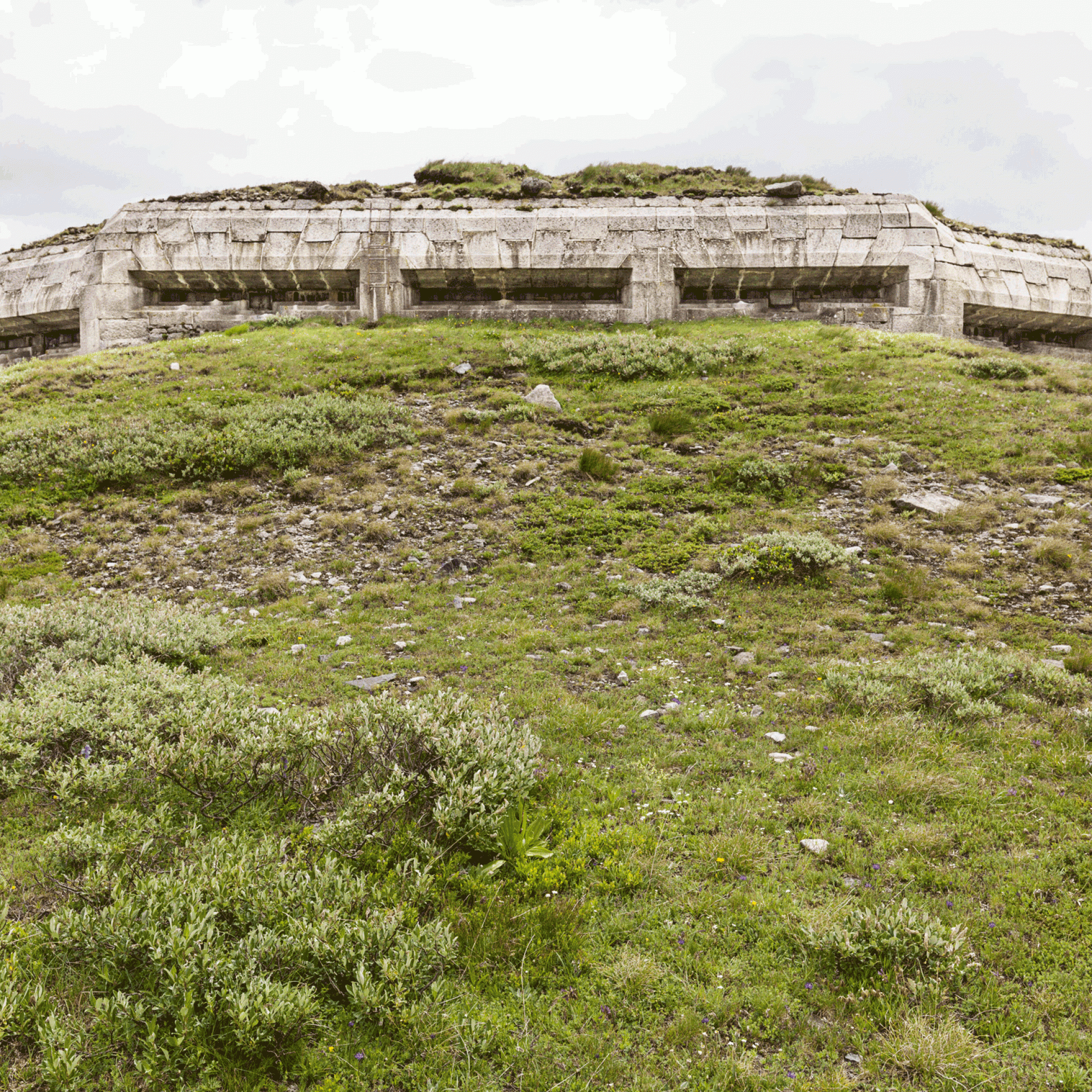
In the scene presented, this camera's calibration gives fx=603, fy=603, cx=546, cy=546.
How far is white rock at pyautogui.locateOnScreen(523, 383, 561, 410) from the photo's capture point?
16.3 m

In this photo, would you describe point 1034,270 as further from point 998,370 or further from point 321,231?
point 321,231

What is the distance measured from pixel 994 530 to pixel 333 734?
11.2 m

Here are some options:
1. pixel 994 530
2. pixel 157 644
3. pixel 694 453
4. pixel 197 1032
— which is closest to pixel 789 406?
pixel 694 453

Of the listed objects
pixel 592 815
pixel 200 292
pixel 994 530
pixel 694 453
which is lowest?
pixel 592 815

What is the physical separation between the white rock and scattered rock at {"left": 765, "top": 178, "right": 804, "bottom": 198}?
1483 centimetres

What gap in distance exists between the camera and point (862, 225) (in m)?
23.1

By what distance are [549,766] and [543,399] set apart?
12.4 metres

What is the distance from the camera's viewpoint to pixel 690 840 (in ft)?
15.6

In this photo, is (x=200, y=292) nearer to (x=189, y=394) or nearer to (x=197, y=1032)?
(x=189, y=394)

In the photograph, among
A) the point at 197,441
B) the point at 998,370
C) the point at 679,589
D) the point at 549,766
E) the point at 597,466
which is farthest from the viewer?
the point at 998,370

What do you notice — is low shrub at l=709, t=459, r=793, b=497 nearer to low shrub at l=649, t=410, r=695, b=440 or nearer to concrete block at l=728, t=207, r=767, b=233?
low shrub at l=649, t=410, r=695, b=440

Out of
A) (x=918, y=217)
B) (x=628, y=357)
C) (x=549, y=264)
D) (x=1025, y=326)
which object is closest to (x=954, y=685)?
(x=628, y=357)

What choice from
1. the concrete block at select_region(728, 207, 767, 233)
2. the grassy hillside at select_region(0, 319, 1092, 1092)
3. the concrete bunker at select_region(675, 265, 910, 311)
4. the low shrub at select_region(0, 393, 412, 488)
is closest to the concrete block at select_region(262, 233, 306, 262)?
the low shrub at select_region(0, 393, 412, 488)

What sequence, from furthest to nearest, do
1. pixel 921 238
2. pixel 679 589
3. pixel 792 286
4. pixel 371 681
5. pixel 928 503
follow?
1. pixel 792 286
2. pixel 921 238
3. pixel 928 503
4. pixel 679 589
5. pixel 371 681
